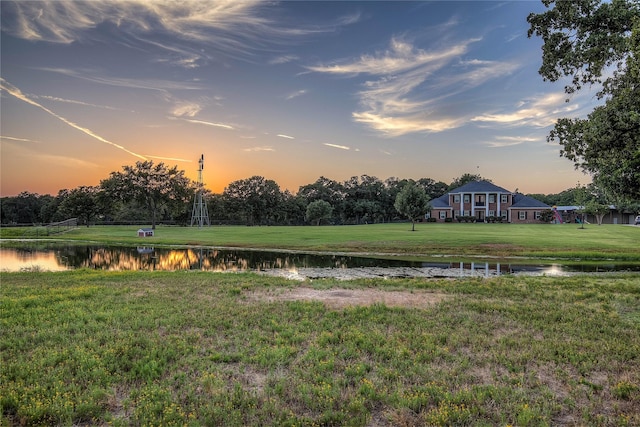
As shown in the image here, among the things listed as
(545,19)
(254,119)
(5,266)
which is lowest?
(5,266)

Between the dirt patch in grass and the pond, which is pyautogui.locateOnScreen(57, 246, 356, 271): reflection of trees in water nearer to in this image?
the pond

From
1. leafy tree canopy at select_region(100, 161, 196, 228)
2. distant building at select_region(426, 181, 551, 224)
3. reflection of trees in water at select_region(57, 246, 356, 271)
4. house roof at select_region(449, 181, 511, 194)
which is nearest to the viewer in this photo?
reflection of trees in water at select_region(57, 246, 356, 271)

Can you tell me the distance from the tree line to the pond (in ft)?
158

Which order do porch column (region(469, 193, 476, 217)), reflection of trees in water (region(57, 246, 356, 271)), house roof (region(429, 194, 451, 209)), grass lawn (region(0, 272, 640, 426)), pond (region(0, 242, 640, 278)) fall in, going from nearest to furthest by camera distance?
grass lawn (region(0, 272, 640, 426)) → pond (region(0, 242, 640, 278)) → reflection of trees in water (region(57, 246, 356, 271)) → porch column (region(469, 193, 476, 217)) → house roof (region(429, 194, 451, 209))

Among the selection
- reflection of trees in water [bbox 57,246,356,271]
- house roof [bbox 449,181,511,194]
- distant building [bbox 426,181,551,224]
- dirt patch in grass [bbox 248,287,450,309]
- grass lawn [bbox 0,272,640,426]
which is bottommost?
reflection of trees in water [bbox 57,246,356,271]

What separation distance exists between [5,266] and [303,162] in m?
34.1

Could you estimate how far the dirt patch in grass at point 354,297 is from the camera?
11.3m

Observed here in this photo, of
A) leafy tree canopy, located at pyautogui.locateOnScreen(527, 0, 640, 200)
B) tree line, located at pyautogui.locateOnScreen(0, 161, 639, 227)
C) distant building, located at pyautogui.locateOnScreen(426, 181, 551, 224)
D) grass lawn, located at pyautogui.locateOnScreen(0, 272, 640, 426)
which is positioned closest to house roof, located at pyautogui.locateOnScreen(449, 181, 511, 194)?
distant building, located at pyautogui.locateOnScreen(426, 181, 551, 224)

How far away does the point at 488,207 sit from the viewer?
86.1 m

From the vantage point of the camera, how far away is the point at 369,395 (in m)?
5.37

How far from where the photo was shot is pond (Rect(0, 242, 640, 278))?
21.2 m

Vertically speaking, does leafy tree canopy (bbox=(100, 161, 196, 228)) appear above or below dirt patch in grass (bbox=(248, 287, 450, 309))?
above

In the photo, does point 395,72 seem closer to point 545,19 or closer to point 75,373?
point 545,19

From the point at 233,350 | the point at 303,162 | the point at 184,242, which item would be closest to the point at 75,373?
the point at 233,350
